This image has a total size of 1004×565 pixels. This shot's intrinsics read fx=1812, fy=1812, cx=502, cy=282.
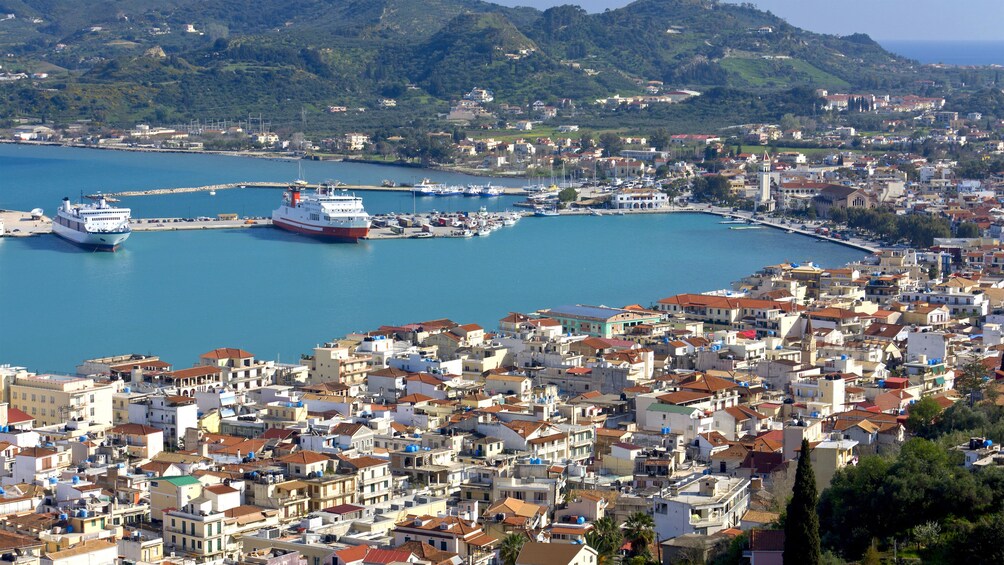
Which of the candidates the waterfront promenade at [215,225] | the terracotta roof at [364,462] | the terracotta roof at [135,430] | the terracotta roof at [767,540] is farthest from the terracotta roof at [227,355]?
the waterfront promenade at [215,225]

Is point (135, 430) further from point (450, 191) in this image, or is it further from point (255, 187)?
point (255, 187)

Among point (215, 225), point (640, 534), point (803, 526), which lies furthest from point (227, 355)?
point (215, 225)

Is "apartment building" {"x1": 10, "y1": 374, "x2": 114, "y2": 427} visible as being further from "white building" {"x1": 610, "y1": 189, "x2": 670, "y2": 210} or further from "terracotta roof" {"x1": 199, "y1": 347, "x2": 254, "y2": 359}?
"white building" {"x1": 610, "y1": 189, "x2": 670, "y2": 210}

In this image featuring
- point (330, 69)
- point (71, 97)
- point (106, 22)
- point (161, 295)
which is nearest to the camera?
point (161, 295)

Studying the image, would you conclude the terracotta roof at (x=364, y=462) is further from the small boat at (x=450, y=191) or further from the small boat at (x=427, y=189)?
the small boat at (x=450, y=191)

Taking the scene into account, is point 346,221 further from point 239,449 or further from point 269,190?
point 239,449

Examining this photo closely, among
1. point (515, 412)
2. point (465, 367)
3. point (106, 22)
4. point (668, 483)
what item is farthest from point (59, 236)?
point (106, 22)
